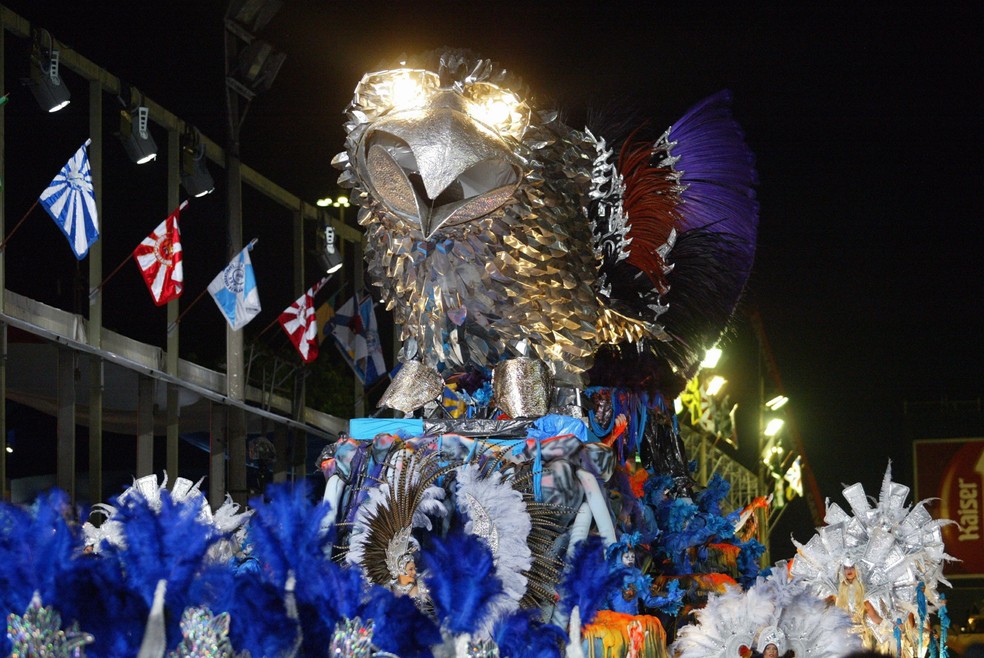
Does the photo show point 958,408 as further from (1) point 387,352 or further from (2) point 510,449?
(2) point 510,449

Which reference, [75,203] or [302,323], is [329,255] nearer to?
[302,323]

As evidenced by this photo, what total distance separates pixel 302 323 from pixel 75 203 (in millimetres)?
4270

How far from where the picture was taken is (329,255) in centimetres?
1584

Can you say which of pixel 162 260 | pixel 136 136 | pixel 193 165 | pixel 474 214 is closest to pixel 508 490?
pixel 474 214

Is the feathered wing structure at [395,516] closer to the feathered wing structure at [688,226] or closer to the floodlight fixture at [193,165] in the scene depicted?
the feathered wing structure at [688,226]

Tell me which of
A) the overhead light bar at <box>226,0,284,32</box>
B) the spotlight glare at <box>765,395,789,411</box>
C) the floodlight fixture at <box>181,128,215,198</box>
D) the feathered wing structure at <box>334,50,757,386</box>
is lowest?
the feathered wing structure at <box>334,50,757,386</box>

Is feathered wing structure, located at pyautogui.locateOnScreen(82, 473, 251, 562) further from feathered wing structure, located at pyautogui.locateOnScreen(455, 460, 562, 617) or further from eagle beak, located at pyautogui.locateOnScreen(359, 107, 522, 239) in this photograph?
eagle beak, located at pyautogui.locateOnScreen(359, 107, 522, 239)

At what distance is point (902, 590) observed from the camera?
648 centimetres

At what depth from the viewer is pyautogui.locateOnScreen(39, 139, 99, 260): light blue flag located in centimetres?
1023

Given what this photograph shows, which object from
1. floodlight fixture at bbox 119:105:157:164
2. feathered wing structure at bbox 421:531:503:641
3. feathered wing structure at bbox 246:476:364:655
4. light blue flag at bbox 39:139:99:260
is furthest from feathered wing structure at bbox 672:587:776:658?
floodlight fixture at bbox 119:105:157:164

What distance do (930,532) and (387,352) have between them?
38.4 feet

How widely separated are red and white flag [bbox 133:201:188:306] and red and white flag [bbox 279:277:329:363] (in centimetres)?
244

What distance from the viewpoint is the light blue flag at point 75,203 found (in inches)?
403

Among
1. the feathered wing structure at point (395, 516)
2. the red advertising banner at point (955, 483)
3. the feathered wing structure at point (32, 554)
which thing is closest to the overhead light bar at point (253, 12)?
the feathered wing structure at point (395, 516)
